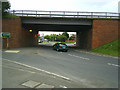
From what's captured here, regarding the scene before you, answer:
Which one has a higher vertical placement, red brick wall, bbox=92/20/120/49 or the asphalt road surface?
red brick wall, bbox=92/20/120/49

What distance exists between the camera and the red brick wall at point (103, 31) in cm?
2010

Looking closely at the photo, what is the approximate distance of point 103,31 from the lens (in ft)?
66.3

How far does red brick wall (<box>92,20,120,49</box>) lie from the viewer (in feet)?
65.9

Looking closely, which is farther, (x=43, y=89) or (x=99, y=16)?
(x=99, y=16)

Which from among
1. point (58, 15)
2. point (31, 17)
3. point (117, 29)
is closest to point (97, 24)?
point (117, 29)

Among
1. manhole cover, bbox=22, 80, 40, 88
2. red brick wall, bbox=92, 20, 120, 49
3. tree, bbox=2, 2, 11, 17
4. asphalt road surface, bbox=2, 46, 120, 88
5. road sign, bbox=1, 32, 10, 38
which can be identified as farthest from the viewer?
red brick wall, bbox=92, 20, 120, 49

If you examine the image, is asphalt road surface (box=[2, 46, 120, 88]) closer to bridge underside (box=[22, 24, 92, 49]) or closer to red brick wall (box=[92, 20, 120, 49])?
red brick wall (box=[92, 20, 120, 49])

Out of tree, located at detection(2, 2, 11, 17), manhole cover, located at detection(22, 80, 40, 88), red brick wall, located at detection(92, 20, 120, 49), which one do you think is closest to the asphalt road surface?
manhole cover, located at detection(22, 80, 40, 88)

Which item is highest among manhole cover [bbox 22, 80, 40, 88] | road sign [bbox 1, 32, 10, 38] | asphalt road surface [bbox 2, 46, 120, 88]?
road sign [bbox 1, 32, 10, 38]

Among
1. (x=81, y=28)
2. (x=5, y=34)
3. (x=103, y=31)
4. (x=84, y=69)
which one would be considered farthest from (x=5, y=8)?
(x=103, y=31)

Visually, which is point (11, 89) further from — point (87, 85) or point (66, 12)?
point (66, 12)

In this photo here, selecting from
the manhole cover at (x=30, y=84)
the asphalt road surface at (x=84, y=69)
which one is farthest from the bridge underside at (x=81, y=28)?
the manhole cover at (x=30, y=84)

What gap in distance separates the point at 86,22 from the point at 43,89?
59.7 feet

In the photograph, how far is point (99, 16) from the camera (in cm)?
2020
